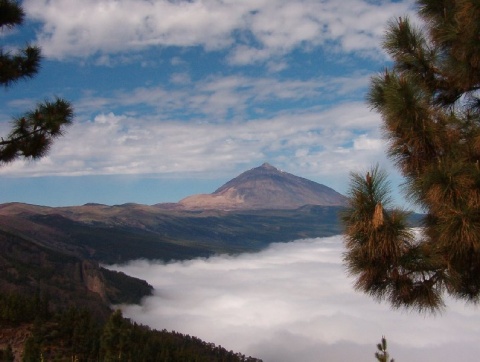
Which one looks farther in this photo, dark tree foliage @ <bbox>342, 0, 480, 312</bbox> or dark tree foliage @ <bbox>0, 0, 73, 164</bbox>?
dark tree foliage @ <bbox>0, 0, 73, 164</bbox>

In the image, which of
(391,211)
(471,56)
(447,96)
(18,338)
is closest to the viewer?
(391,211)

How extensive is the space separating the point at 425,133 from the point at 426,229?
2.71m

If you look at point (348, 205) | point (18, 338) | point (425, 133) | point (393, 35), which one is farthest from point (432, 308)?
point (18, 338)

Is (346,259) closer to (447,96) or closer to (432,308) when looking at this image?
(432,308)

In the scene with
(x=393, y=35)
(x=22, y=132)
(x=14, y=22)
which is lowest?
(x=22, y=132)

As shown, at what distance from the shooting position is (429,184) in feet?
33.7

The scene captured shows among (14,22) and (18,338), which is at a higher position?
(14,22)

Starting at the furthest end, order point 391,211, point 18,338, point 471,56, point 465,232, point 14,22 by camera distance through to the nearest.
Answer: point 18,338 → point 14,22 → point 471,56 → point 391,211 → point 465,232

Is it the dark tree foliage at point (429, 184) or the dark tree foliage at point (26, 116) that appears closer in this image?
the dark tree foliage at point (429, 184)

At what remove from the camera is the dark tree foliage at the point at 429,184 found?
1003 cm

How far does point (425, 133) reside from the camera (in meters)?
11.2

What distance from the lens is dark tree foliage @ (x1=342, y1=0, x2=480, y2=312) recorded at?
32.9 feet

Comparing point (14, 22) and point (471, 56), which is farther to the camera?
point (14, 22)

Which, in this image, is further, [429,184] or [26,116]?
[26,116]
